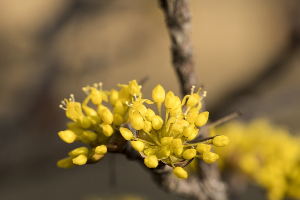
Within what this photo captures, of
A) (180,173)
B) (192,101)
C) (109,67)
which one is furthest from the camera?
(109,67)

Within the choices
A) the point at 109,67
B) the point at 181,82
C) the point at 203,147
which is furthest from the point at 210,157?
the point at 109,67

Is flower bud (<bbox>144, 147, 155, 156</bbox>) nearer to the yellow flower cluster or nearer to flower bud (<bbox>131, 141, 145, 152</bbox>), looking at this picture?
flower bud (<bbox>131, 141, 145, 152</bbox>)

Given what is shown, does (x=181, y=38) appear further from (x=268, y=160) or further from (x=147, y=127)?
(x=268, y=160)

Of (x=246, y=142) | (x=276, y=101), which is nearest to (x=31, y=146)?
(x=276, y=101)

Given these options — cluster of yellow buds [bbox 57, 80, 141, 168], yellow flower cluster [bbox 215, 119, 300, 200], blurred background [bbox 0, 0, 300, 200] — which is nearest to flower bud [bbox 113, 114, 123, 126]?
cluster of yellow buds [bbox 57, 80, 141, 168]

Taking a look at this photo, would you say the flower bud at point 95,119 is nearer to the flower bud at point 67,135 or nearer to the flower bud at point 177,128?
the flower bud at point 67,135

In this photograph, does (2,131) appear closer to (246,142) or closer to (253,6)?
(246,142)
